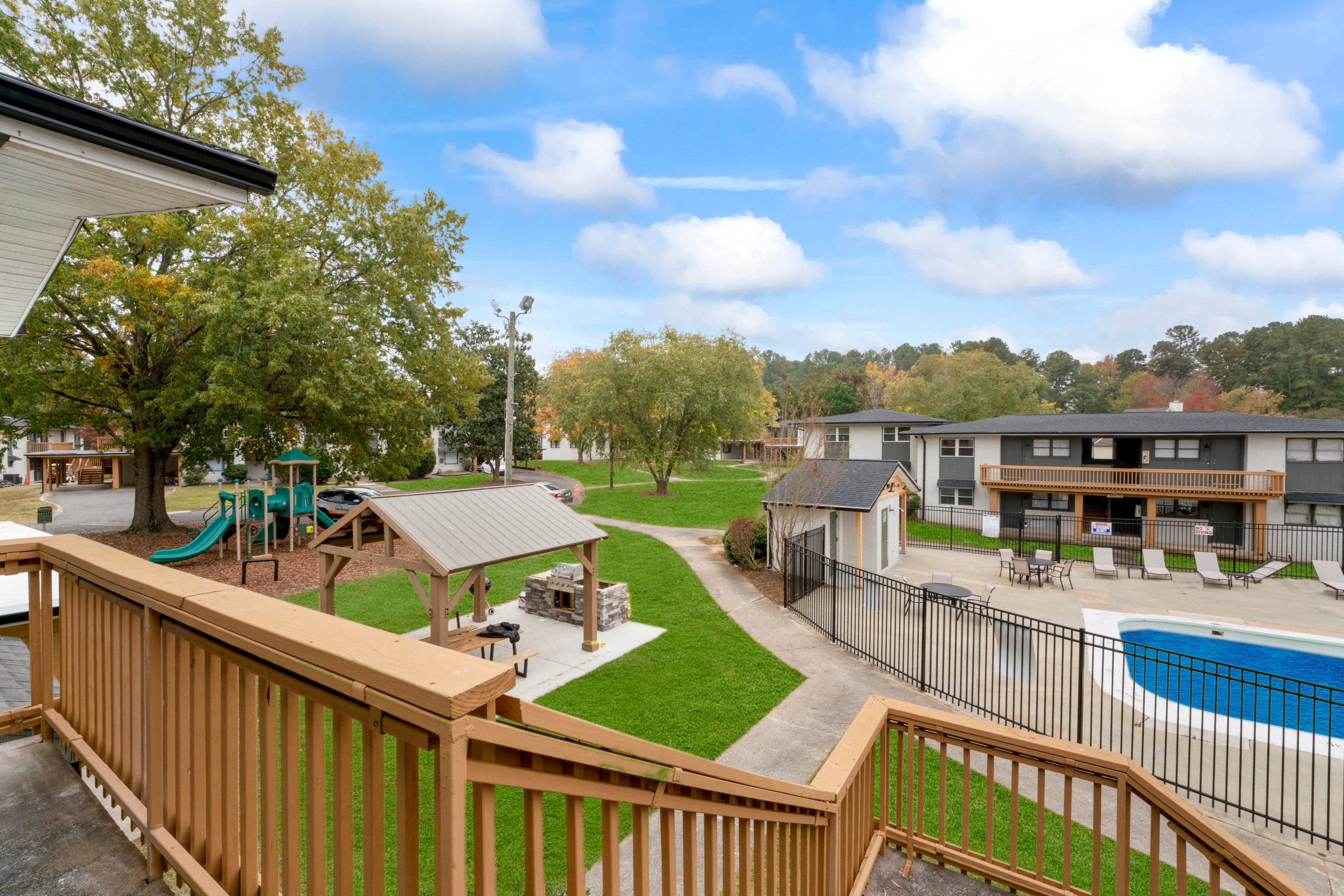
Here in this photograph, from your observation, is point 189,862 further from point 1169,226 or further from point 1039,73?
point 1169,226

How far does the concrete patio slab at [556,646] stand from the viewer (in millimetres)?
9812

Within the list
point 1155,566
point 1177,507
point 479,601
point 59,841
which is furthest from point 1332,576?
point 59,841

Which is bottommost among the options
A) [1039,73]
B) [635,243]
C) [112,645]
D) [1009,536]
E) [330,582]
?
[1009,536]

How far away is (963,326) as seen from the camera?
90.8 metres

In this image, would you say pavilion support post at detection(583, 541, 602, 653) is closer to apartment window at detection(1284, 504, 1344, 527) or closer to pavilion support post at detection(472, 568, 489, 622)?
pavilion support post at detection(472, 568, 489, 622)

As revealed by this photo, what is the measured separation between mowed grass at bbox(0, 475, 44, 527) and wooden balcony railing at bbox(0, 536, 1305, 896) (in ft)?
82.3

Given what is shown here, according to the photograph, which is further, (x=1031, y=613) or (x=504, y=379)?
(x=504, y=379)

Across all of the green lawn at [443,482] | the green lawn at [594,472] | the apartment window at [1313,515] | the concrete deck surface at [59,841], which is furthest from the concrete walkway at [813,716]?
the green lawn at [594,472]

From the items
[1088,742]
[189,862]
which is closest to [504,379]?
[1088,742]

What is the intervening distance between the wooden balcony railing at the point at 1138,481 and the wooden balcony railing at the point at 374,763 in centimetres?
2675

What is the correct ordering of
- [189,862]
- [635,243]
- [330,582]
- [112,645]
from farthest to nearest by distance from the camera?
[635,243] < [330,582] < [112,645] < [189,862]

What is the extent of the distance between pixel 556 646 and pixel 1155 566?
61.7ft

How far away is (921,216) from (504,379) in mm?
49935

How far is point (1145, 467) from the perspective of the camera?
26469mm
